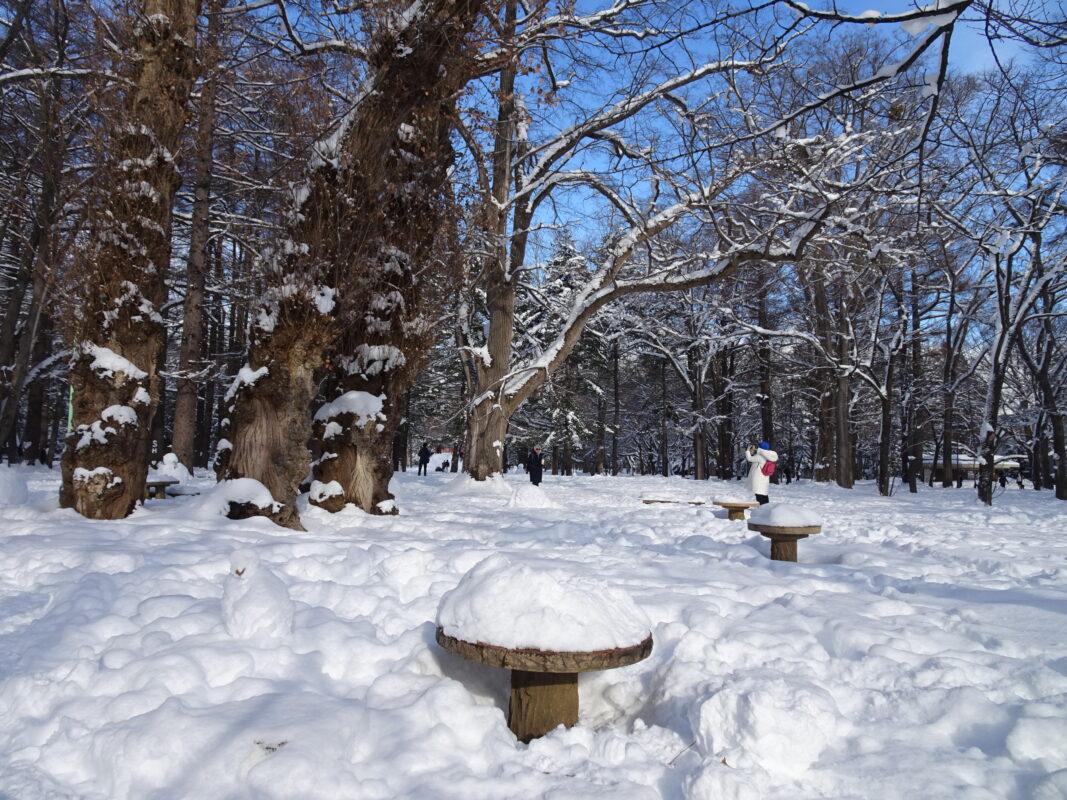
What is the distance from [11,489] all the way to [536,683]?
6.13m

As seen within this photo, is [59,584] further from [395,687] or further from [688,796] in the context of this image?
Answer: [688,796]

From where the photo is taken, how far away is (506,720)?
3260mm

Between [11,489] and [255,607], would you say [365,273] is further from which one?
[255,607]

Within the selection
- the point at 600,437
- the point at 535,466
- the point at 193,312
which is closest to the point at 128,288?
the point at 193,312

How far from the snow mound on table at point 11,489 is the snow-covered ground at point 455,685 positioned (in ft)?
2.40

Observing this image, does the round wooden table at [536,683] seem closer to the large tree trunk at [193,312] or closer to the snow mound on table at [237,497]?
the snow mound on table at [237,497]

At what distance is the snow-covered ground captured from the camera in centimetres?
254

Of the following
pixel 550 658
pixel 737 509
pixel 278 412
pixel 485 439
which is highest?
pixel 278 412

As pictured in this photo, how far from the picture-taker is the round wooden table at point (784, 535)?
620 cm

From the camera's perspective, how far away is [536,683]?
10.2 feet

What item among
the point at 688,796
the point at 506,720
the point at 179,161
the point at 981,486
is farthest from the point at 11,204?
the point at 981,486

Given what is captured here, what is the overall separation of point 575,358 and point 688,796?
31270 mm

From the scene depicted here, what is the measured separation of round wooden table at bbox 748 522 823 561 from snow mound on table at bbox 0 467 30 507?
23.6 feet

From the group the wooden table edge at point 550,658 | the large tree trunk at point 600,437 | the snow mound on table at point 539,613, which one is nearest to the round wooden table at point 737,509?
the snow mound on table at point 539,613
